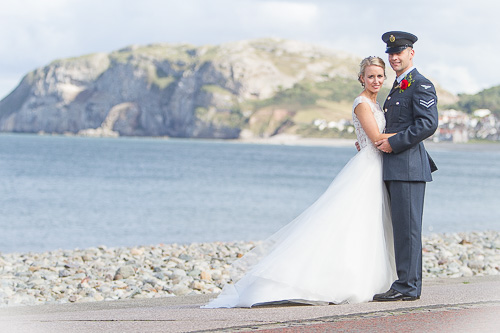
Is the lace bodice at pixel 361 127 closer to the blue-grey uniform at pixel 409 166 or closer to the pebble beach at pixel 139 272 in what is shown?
the blue-grey uniform at pixel 409 166

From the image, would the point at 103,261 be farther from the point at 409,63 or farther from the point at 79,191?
the point at 79,191

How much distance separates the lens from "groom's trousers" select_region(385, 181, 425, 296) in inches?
252

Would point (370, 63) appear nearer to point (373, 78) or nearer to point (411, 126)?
point (373, 78)

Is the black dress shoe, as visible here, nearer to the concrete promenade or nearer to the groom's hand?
the concrete promenade

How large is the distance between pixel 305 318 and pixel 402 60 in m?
2.38

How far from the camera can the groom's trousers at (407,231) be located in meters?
6.40

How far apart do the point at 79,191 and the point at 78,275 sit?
34.1 metres

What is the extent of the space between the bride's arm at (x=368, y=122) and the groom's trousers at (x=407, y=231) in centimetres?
41

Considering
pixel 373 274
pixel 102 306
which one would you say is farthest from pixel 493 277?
pixel 102 306

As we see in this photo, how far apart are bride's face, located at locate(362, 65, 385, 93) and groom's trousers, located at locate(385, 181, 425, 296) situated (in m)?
0.83

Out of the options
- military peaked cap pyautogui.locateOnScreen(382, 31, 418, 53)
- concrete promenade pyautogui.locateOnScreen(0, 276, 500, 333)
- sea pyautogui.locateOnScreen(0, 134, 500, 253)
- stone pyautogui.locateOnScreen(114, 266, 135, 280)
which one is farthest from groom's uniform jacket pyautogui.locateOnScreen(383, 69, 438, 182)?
sea pyautogui.locateOnScreen(0, 134, 500, 253)

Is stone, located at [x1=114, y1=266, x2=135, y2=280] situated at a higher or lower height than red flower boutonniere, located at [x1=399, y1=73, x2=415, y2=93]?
lower

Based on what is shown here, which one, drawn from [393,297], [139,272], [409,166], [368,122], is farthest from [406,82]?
[139,272]

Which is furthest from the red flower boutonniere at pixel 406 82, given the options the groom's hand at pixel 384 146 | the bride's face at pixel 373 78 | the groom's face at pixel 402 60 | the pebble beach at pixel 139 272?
the pebble beach at pixel 139 272
